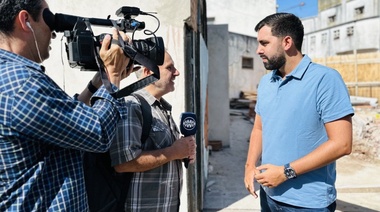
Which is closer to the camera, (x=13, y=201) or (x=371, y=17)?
(x=13, y=201)

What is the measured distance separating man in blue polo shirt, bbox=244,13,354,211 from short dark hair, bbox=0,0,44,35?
143cm

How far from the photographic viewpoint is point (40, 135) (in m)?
1.06

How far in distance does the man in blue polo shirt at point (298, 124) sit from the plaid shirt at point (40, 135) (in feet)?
3.75

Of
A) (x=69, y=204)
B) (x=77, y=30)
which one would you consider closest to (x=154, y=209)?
(x=69, y=204)

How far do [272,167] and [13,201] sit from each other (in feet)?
4.51

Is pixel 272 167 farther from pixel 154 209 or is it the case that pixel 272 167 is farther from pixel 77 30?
pixel 77 30

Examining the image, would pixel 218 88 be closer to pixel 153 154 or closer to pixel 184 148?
pixel 184 148

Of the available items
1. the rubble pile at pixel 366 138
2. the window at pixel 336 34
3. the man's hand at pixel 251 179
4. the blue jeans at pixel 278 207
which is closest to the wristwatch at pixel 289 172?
the blue jeans at pixel 278 207

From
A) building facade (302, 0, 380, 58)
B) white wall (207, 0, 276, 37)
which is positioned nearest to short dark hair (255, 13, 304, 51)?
white wall (207, 0, 276, 37)

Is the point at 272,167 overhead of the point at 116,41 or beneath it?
beneath

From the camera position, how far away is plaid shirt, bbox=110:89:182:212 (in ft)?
5.17

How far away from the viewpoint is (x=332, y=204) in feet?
6.10

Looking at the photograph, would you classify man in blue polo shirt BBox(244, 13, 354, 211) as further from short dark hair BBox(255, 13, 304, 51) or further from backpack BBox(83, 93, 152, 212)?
backpack BBox(83, 93, 152, 212)

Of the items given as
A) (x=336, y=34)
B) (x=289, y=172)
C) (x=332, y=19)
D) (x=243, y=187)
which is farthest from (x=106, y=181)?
(x=332, y=19)
